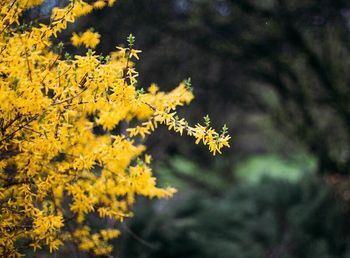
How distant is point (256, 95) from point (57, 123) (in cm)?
679

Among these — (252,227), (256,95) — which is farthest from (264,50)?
(252,227)

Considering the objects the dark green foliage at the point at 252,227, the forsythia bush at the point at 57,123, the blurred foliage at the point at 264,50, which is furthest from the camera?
the dark green foliage at the point at 252,227

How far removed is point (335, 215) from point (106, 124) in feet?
17.2

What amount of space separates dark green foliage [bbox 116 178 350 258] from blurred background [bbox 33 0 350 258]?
18 millimetres

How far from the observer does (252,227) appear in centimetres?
881

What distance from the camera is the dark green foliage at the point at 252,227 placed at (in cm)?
779

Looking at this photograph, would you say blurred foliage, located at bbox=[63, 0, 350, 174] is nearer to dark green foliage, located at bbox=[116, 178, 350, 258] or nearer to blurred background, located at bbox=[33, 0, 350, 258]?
blurred background, located at bbox=[33, 0, 350, 258]

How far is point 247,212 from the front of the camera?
9.52 meters

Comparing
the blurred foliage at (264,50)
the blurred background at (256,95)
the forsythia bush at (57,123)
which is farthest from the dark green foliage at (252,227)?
the forsythia bush at (57,123)

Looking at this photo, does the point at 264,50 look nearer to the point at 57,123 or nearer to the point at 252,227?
the point at 252,227

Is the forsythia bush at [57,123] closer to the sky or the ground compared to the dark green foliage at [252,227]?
closer to the ground

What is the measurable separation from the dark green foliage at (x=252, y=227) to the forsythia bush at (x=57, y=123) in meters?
2.80

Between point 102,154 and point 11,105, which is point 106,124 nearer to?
point 102,154

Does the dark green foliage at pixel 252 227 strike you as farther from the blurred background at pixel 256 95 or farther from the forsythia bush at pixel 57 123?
the forsythia bush at pixel 57 123
